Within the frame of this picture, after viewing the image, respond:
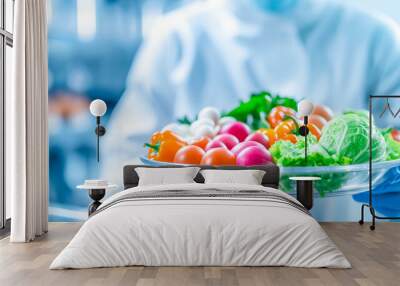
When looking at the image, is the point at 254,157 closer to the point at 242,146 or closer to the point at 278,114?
the point at 242,146

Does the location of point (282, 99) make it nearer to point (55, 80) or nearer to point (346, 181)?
point (346, 181)

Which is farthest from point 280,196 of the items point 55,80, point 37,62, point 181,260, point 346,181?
point 55,80

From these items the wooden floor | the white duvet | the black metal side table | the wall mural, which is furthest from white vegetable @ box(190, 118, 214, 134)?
the white duvet

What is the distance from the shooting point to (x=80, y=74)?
741 centimetres

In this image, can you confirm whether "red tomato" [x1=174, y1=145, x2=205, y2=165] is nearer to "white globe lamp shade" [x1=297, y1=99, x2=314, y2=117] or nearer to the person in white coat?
the person in white coat

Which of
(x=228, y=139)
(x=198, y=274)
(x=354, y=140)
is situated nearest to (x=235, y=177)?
(x=228, y=139)

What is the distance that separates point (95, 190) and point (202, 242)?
8.58 ft

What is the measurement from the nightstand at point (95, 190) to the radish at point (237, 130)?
5.37 feet

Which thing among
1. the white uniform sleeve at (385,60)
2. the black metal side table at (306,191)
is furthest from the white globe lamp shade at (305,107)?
the white uniform sleeve at (385,60)

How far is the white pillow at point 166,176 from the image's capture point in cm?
663

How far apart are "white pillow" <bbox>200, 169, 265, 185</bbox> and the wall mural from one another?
65 centimetres

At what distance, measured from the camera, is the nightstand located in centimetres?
669

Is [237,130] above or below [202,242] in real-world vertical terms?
above

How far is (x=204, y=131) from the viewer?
7.37m
